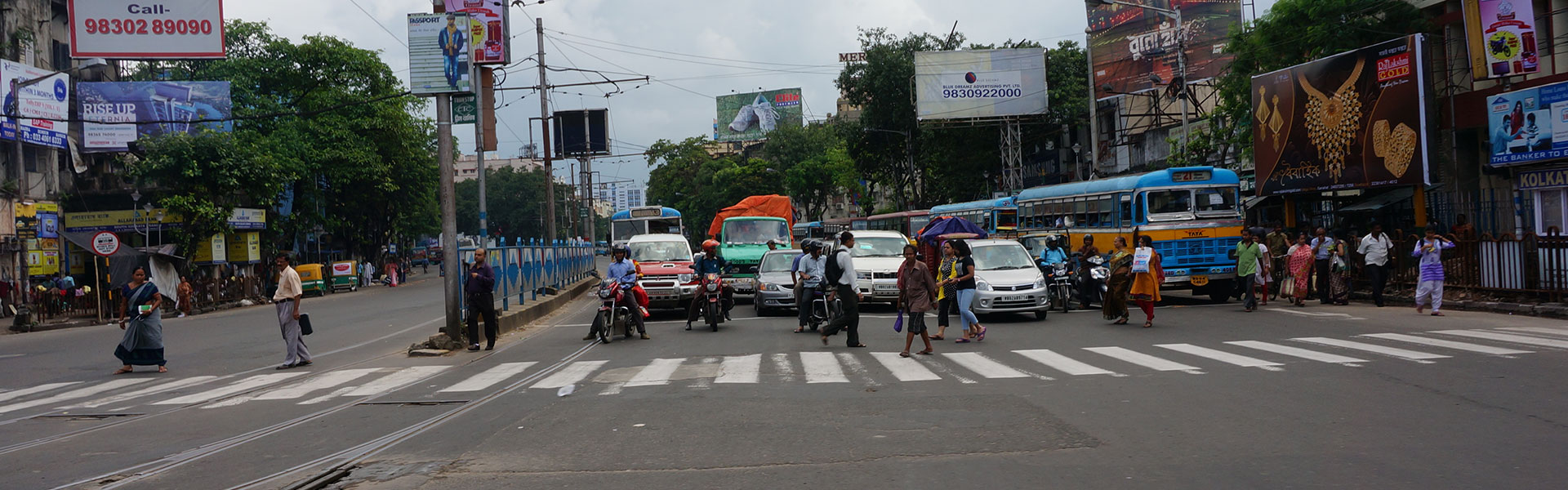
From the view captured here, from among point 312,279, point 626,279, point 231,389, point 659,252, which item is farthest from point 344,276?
point 231,389

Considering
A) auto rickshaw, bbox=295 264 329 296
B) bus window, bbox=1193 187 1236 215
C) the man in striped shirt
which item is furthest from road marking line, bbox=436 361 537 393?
auto rickshaw, bbox=295 264 329 296

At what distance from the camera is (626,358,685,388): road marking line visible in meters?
10.5

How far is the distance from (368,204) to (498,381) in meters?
45.6

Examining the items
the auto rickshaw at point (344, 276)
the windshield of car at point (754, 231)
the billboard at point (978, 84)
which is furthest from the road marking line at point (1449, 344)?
the auto rickshaw at point (344, 276)

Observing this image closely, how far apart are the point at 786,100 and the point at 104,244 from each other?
7305cm

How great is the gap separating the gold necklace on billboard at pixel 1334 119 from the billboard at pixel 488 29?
1733 centimetres

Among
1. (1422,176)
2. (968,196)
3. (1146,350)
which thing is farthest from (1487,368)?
(968,196)

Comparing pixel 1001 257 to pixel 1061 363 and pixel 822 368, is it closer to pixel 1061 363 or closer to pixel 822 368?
pixel 1061 363

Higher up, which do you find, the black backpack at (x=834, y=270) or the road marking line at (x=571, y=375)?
the black backpack at (x=834, y=270)

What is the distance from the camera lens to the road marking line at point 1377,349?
10742 mm

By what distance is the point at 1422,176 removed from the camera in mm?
19547

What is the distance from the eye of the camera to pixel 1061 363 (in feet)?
37.7

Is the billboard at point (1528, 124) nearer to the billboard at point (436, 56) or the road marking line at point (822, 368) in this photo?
the road marking line at point (822, 368)

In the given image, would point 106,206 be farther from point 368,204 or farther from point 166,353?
point 166,353
